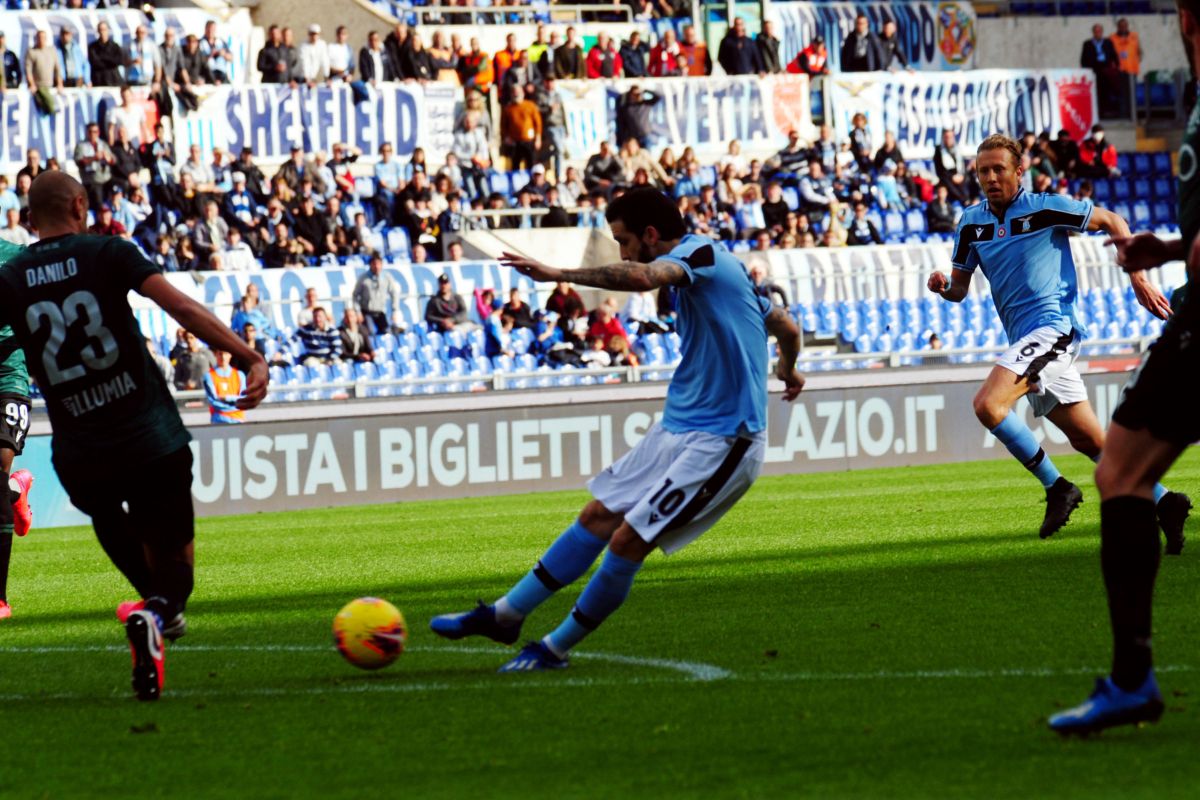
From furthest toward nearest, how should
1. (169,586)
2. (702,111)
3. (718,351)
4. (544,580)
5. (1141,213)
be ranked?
1. (1141,213)
2. (702,111)
3. (544,580)
4. (718,351)
5. (169,586)

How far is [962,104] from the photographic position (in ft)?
109

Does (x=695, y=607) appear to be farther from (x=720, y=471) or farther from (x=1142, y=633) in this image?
(x=1142, y=633)

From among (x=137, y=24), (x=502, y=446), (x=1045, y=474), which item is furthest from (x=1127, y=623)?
(x=137, y=24)

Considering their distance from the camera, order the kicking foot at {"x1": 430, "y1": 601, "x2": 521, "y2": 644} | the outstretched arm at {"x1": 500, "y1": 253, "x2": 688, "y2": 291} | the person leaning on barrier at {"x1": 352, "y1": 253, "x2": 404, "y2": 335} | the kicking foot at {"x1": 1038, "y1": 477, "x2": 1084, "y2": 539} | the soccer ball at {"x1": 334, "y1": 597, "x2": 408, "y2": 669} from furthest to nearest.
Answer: the person leaning on barrier at {"x1": 352, "y1": 253, "x2": 404, "y2": 335} → the kicking foot at {"x1": 1038, "y1": 477, "x2": 1084, "y2": 539} → the kicking foot at {"x1": 430, "y1": 601, "x2": 521, "y2": 644} → the soccer ball at {"x1": 334, "y1": 597, "x2": 408, "y2": 669} → the outstretched arm at {"x1": 500, "y1": 253, "x2": 688, "y2": 291}

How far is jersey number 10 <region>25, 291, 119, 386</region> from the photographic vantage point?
Result: 7.07 meters

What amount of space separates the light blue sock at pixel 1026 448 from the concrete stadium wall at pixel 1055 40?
26.1m

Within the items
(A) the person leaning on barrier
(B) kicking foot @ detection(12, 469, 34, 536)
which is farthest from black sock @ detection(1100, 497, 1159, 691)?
(A) the person leaning on barrier

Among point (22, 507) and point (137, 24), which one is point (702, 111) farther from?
point (22, 507)

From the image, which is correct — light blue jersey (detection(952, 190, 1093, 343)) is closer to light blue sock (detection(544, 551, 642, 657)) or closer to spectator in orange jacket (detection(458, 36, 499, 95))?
light blue sock (detection(544, 551, 642, 657))

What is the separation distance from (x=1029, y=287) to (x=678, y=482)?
4.88m

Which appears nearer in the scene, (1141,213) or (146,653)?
(146,653)

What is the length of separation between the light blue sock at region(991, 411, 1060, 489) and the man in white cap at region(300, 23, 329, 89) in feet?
59.2

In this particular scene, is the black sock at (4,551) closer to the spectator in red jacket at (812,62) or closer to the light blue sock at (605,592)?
the light blue sock at (605,592)

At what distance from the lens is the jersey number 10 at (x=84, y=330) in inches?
279
